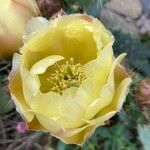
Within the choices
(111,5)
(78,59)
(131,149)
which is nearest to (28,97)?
(78,59)

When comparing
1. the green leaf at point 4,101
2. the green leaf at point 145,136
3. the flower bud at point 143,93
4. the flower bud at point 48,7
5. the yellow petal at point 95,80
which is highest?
the flower bud at point 48,7

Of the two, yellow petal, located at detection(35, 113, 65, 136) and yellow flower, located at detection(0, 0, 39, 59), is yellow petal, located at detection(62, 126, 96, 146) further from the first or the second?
yellow flower, located at detection(0, 0, 39, 59)

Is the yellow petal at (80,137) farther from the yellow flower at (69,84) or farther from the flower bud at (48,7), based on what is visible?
the flower bud at (48,7)

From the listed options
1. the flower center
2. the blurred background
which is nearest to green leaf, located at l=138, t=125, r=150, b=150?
the blurred background

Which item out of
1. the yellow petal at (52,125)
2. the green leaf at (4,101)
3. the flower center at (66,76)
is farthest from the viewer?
the green leaf at (4,101)

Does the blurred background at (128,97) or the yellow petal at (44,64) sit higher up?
the yellow petal at (44,64)

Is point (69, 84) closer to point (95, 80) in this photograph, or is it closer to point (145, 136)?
point (95, 80)

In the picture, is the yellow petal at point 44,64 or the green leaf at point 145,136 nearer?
the yellow petal at point 44,64

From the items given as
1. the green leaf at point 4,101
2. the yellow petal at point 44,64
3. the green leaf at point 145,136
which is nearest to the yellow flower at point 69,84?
the yellow petal at point 44,64
